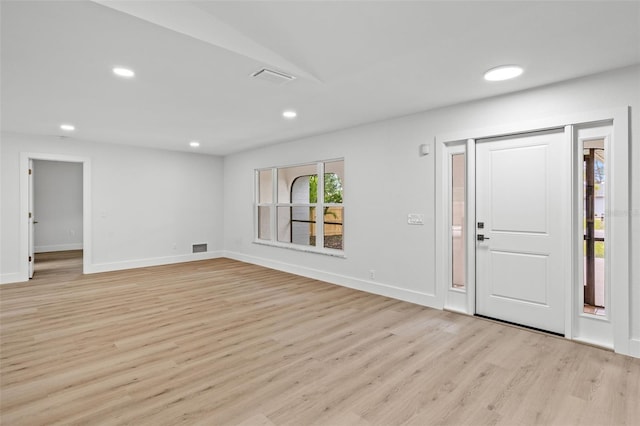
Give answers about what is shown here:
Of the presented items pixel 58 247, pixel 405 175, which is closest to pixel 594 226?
pixel 405 175

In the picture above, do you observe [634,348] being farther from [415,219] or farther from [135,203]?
[135,203]

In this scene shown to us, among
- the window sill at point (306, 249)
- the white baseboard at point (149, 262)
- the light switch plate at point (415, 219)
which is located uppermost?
the light switch plate at point (415, 219)

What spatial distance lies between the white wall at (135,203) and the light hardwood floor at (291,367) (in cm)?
195

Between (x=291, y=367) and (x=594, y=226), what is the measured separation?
298 cm

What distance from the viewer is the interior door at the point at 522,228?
3098 mm

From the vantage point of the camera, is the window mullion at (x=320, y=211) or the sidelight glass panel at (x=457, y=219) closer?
the sidelight glass panel at (x=457, y=219)

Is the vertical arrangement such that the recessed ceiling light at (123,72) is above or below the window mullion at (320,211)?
above

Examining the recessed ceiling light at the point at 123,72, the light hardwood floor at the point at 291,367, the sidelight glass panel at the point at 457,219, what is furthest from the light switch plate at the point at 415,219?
the recessed ceiling light at the point at 123,72

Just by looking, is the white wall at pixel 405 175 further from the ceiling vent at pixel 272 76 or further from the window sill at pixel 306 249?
the ceiling vent at pixel 272 76

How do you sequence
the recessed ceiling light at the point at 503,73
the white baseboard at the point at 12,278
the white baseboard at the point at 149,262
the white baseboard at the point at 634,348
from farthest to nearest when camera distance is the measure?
the white baseboard at the point at 149,262
the white baseboard at the point at 12,278
the recessed ceiling light at the point at 503,73
the white baseboard at the point at 634,348

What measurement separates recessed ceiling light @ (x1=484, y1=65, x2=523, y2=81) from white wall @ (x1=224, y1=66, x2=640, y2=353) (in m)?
0.51

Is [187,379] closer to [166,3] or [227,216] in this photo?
[166,3]

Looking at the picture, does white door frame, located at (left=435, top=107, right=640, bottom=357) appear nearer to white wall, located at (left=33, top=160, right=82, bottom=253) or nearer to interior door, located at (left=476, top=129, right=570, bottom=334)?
interior door, located at (left=476, top=129, right=570, bottom=334)

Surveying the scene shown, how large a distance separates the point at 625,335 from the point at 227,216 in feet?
22.9
